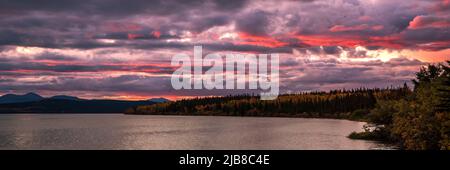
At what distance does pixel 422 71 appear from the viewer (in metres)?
98.4

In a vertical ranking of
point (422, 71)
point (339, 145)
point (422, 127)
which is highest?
point (422, 71)

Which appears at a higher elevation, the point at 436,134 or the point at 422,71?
the point at 422,71

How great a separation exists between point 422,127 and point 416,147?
3.87 meters

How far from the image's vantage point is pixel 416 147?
62.8 m

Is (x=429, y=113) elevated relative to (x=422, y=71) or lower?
lower
